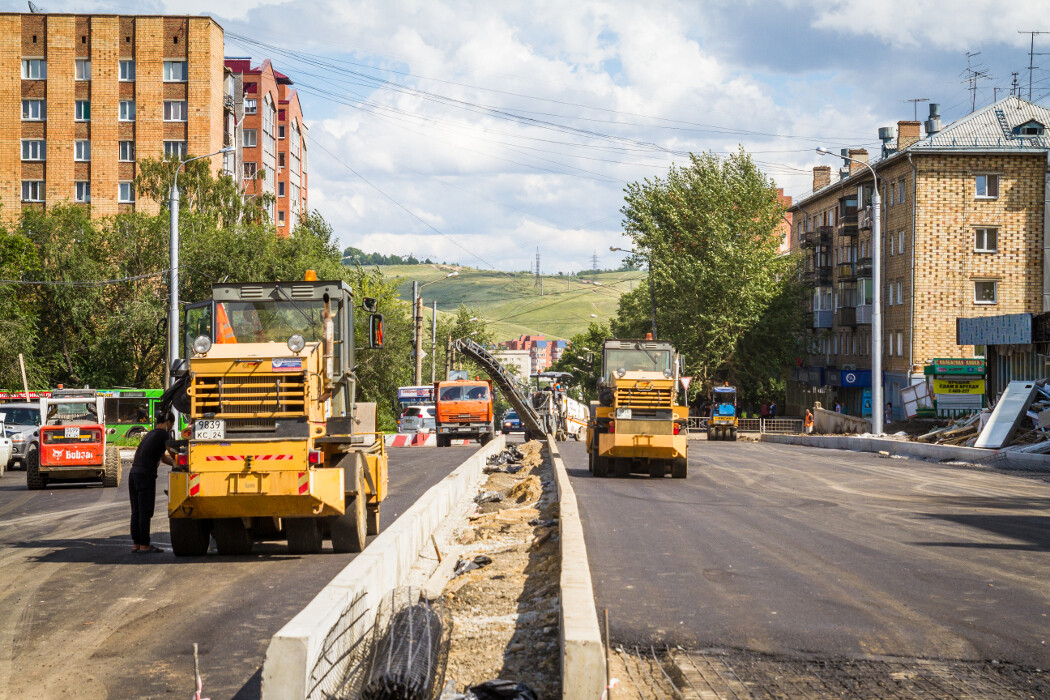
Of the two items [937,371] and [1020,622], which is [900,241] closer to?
[937,371]

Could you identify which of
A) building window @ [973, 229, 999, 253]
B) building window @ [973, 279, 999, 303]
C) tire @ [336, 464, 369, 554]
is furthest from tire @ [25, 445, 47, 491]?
building window @ [973, 229, 999, 253]

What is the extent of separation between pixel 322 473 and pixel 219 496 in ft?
3.48

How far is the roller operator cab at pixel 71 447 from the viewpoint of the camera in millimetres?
23297

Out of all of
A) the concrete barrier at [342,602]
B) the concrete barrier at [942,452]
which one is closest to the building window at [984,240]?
the concrete barrier at [942,452]

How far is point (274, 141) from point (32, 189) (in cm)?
2503

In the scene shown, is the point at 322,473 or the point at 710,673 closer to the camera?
the point at 710,673

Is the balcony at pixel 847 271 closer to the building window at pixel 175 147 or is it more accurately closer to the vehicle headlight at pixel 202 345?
the building window at pixel 175 147

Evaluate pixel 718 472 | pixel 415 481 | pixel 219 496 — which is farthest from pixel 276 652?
pixel 718 472

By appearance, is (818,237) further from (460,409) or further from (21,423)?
(21,423)

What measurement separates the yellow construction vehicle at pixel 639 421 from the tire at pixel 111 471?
10550 mm

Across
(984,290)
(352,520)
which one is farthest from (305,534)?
(984,290)

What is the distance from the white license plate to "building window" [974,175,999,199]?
174 ft

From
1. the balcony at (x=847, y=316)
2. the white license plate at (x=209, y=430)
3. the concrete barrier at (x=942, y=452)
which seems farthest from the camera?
the balcony at (x=847, y=316)

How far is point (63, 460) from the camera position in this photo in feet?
76.7
